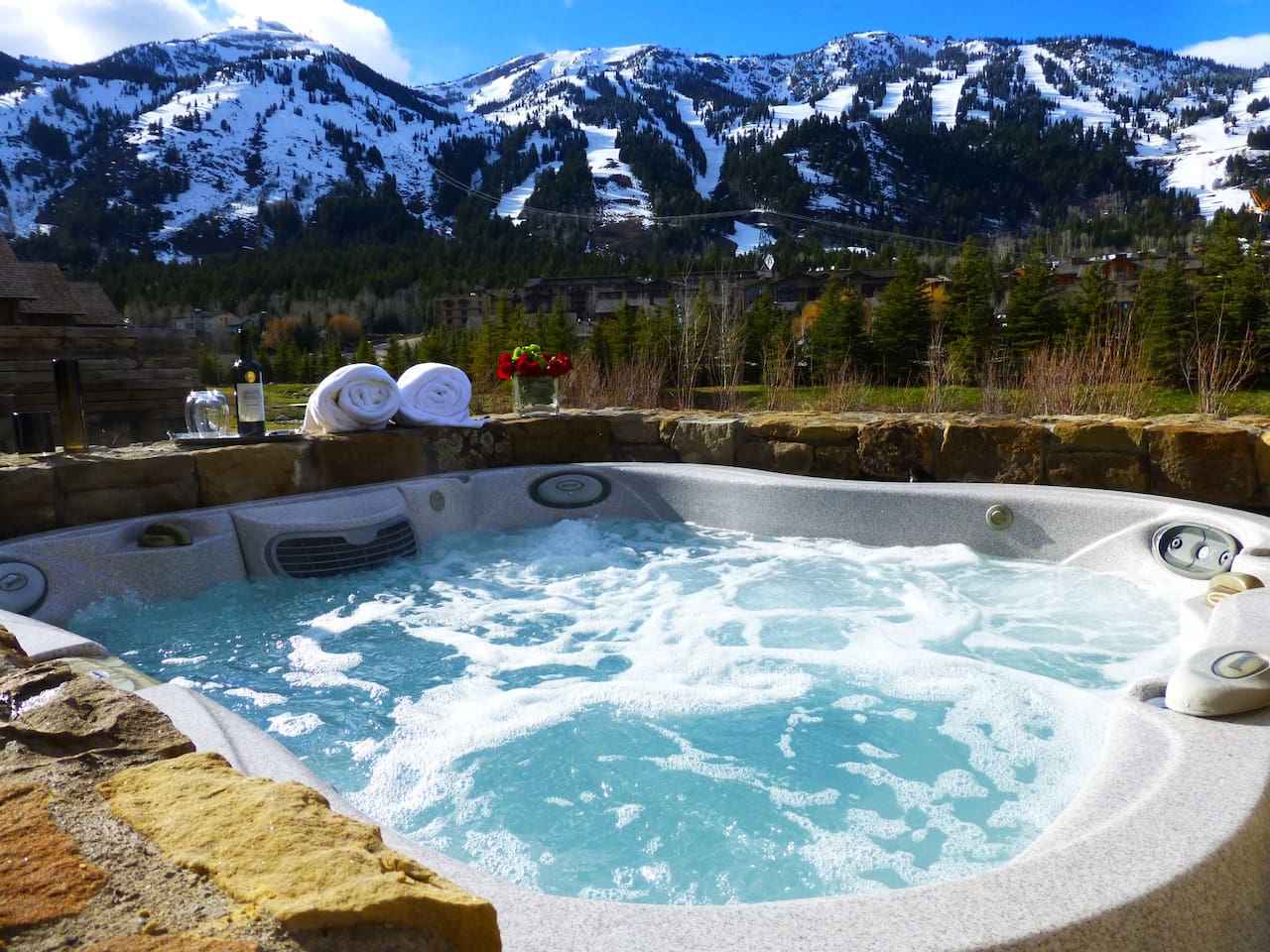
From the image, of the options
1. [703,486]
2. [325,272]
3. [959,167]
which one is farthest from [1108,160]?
[703,486]

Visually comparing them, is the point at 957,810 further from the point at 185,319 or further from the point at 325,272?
the point at 325,272

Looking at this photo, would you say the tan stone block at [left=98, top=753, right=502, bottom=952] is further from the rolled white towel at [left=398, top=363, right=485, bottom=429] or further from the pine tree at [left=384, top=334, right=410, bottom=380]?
the pine tree at [left=384, top=334, right=410, bottom=380]

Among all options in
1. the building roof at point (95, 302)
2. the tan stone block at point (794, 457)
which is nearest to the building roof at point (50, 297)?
the building roof at point (95, 302)

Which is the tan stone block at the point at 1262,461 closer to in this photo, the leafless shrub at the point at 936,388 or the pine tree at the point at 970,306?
the leafless shrub at the point at 936,388

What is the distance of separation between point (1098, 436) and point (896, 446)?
705mm

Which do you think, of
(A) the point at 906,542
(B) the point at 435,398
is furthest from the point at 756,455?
(B) the point at 435,398

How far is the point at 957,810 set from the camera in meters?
1.38

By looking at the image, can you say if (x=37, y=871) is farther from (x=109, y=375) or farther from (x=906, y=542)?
(x=109, y=375)

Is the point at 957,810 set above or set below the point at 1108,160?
below

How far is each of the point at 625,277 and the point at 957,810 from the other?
3342cm

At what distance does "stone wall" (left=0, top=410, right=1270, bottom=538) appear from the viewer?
2.68 m

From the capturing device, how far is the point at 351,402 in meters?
3.40

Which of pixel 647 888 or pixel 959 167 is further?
pixel 959 167

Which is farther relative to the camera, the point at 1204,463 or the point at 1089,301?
the point at 1089,301
